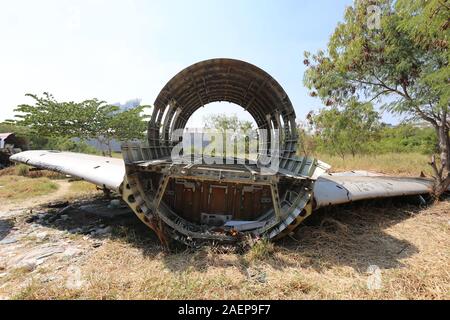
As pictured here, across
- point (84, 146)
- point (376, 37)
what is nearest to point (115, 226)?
point (376, 37)

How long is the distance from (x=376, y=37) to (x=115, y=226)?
12793 millimetres

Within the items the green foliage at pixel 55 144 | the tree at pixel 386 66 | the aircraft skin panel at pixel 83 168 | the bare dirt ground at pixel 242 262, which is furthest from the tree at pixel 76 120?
the tree at pixel 386 66

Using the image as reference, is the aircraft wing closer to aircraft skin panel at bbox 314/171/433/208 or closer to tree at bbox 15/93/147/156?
aircraft skin panel at bbox 314/171/433/208

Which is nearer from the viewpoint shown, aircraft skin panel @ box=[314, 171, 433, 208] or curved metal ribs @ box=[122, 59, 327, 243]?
curved metal ribs @ box=[122, 59, 327, 243]

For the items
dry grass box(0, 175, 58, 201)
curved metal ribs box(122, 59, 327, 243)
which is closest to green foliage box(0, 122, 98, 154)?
dry grass box(0, 175, 58, 201)

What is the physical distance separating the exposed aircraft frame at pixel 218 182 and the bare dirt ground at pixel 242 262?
740mm

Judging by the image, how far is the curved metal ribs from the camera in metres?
5.48

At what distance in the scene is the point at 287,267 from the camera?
4.56 m

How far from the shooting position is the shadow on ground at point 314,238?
476 centimetres

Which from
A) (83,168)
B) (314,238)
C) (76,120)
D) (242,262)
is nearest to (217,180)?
(242,262)

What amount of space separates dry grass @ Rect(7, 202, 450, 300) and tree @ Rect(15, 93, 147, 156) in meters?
18.5

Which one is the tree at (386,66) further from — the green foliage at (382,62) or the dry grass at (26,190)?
the dry grass at (26,190)

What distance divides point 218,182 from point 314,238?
9.39 ft

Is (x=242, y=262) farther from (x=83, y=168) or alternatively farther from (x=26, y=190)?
(x=26, y=190)
